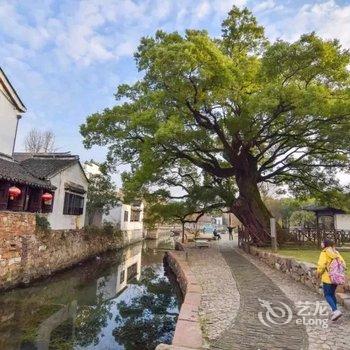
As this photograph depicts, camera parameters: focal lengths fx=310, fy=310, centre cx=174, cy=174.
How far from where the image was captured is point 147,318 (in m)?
10.2

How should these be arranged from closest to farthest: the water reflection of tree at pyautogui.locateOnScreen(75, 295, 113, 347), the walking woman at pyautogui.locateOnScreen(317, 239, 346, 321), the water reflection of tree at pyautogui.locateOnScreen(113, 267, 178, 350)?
the walking woman at pyautogui.locateOnScreen(317, 239, 346, 321) < the water reflection of tree at pyautogui.locateOnScreen(113, 267, 178, 350) < the water reflection of tree at pyautogui.locateOnScreen(75, 295, 113, 347)

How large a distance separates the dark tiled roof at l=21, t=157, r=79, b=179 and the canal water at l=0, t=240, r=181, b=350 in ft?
20.3

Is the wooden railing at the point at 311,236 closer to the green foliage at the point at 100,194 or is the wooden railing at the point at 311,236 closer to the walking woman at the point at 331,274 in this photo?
the walking woman at the point at 331,274

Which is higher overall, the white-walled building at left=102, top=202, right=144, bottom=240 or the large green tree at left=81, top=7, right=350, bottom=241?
the large green tree at left=81, top=7, right=350, bottom=241

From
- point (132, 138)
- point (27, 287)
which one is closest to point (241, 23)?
point (132, 138)

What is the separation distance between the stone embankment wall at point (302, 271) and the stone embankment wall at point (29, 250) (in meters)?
11.1

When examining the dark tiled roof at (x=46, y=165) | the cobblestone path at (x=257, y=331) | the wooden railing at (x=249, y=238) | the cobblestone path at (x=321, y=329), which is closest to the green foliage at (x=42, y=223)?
the dark tiled roof at (x=46, y=165)

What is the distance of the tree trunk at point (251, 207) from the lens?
60.4 ft

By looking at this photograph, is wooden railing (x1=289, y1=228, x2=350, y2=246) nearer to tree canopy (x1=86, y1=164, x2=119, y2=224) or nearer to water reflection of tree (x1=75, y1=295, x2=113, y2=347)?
water reflection of tree (x1=75, y1=295, x2=113, y2=347)

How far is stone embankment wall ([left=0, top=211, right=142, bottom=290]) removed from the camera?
1273cm

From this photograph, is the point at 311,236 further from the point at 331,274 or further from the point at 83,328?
the point at 83,328

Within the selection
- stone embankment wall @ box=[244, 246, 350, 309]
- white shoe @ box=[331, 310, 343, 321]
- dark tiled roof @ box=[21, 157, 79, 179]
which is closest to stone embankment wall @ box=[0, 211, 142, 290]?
dark tiled roof @ box=[21, 157, 79, 179]

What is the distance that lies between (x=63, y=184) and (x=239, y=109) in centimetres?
1240

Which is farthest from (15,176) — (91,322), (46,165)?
(91,322)
